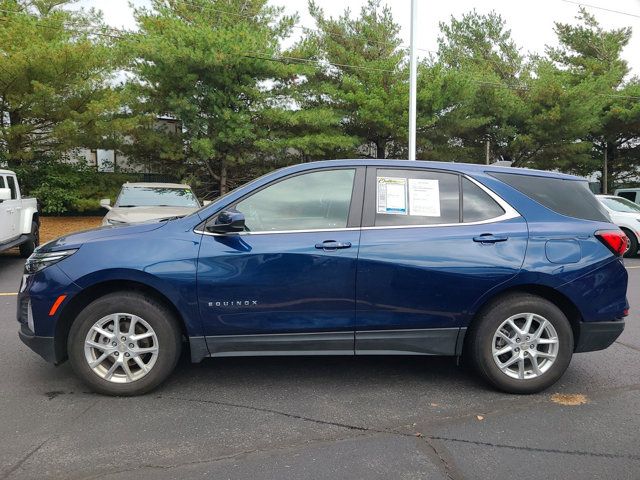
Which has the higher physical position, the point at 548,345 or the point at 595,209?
the point at 595,209

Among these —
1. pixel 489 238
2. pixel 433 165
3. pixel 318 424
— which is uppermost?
pixel 433 165

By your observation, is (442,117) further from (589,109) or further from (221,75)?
(221,75)

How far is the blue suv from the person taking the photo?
11.4ft

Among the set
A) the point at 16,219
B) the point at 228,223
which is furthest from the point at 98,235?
the point at 16,219

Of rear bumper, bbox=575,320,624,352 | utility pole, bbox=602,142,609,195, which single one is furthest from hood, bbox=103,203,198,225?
utility pole, bbox=602,142,609,195

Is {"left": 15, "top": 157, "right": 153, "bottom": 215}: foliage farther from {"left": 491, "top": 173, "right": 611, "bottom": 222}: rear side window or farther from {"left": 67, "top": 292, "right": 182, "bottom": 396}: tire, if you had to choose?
{"left": 491, "top": 173, "right": 611, "bottom": 222}: rear side window

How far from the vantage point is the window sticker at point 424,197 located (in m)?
3.73

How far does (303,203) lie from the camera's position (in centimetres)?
374

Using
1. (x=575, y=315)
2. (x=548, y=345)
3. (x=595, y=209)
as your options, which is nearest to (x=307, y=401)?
(x=548, y=345)

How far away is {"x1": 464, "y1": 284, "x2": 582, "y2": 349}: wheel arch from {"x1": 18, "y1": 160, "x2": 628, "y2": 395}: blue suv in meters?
0.01

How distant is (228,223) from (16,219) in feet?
25.0

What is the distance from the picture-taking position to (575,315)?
3.77 meters

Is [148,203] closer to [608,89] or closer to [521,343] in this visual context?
[521,343]

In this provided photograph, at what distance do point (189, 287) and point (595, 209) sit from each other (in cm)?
313
